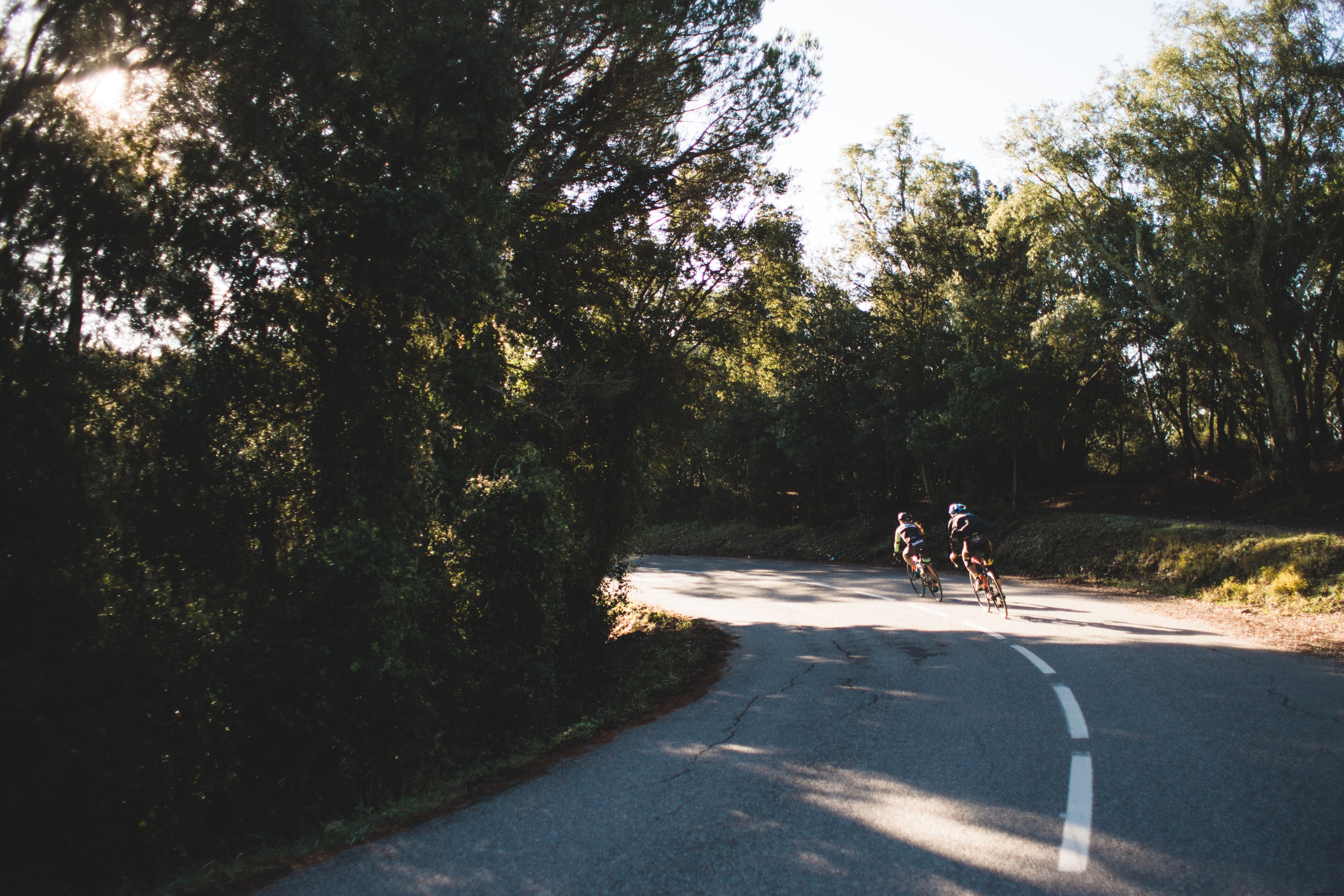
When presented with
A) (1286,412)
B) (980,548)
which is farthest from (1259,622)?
(1286,412)

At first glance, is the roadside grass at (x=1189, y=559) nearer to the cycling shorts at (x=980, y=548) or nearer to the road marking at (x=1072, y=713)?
the cycling shorts at (x=980, y=548)

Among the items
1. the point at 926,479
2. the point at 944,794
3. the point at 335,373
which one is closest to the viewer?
the point at 944,794

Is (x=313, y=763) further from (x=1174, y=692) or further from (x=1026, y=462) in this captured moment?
(x=1026, y=462)

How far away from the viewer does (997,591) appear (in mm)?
13602

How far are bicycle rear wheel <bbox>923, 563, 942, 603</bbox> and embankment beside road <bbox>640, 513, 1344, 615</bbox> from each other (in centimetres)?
438

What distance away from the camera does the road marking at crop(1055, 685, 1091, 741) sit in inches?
251

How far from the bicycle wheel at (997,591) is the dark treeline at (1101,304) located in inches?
251

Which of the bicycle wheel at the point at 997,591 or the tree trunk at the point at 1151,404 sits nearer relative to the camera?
the bicycle wheel at the point at 997,591

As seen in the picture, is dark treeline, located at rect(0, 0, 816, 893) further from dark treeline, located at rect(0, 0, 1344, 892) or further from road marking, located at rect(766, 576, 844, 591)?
road marking, located at rect(766, 576, 844, 591)

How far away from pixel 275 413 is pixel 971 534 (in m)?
11.5

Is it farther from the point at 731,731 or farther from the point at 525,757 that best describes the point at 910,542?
the point at 525,757

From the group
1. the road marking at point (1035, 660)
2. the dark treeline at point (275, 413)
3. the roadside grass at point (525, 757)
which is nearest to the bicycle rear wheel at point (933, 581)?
the roadside grass at point (525, 757)

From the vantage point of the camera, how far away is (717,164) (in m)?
14.4

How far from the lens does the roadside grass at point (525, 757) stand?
471 cm
